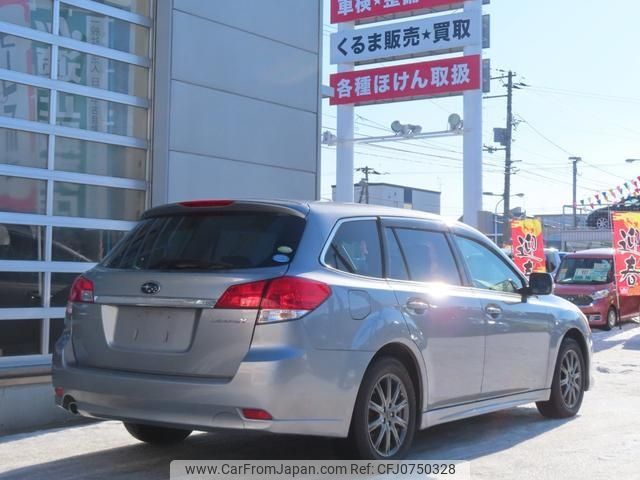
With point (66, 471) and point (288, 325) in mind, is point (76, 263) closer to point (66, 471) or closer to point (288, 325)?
point (66, 471)

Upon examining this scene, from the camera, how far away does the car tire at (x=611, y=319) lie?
774 inches

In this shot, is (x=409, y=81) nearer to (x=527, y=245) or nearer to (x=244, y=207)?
(x=527, y=245)

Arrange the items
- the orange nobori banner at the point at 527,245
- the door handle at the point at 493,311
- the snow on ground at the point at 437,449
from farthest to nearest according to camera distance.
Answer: the orange nobori banner at the point at 527,245 < the door handle at the point at 493,311 < the snow on ground at the point at 437,449

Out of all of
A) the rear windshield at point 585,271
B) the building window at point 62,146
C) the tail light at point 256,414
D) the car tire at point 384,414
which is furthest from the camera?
the rear windshield at point 585,271

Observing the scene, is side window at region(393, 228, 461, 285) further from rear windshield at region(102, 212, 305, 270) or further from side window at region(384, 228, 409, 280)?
rear windshield at region(102, 212, 305, 270)

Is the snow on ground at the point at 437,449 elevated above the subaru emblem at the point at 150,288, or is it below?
below

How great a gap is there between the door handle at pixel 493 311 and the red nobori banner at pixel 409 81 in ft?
65.8

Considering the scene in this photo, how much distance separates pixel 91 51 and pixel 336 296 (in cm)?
531

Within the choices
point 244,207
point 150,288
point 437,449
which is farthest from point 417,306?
point 150,288

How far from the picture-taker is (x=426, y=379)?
588 cm

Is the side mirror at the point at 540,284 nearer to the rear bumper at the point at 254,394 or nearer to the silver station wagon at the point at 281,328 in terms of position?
the silver station wagon at the point at 281,328

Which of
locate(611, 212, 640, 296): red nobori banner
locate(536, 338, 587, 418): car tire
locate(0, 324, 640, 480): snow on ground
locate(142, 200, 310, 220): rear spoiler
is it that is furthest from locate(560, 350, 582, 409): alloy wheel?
locate(611, 212, 640, 296): red nobori banner

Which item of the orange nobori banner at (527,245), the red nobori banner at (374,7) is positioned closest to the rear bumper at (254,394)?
the orange nobori banner at (527,245)

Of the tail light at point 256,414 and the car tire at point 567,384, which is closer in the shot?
the tail light at point 256,414
